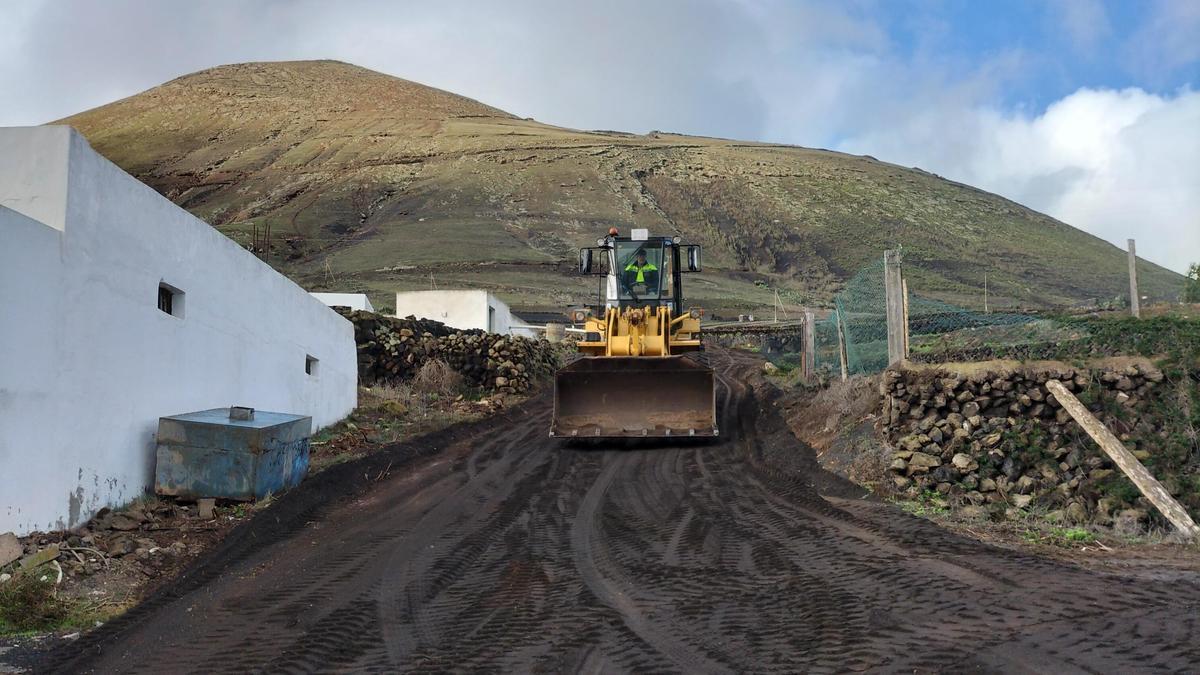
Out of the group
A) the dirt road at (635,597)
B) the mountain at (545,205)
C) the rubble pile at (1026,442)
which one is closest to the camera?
the dirt road at (635,597)

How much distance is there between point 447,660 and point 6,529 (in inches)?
181

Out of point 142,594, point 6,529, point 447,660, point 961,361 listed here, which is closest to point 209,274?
point 6,529

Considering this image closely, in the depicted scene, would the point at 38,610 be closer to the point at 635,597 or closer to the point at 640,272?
the point at 635,597

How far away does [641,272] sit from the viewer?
17.0 m

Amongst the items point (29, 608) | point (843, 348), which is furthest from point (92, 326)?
point (843, 348)

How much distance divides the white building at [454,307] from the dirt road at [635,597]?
1915 centimetres

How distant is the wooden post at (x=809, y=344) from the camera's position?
18875mm

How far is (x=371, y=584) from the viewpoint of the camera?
6863 mm

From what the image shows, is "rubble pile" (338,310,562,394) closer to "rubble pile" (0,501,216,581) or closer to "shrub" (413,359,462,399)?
"shrub" (413,359,462,399)

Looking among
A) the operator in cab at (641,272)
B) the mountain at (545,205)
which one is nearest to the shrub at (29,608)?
the operator in cab at (641,272)

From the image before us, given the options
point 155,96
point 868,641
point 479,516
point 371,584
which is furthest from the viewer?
point 155,96

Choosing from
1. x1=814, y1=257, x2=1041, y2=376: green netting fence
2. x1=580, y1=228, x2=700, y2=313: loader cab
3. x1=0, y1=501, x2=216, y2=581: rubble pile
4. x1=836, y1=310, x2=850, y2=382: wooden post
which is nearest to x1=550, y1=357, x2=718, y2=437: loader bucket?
x1=580, y1=228, x2=700, y2=313: loader cab

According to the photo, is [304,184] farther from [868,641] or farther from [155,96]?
[868,641]

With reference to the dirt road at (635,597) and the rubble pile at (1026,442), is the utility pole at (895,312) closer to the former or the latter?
the rubble pile at (1026,442)
